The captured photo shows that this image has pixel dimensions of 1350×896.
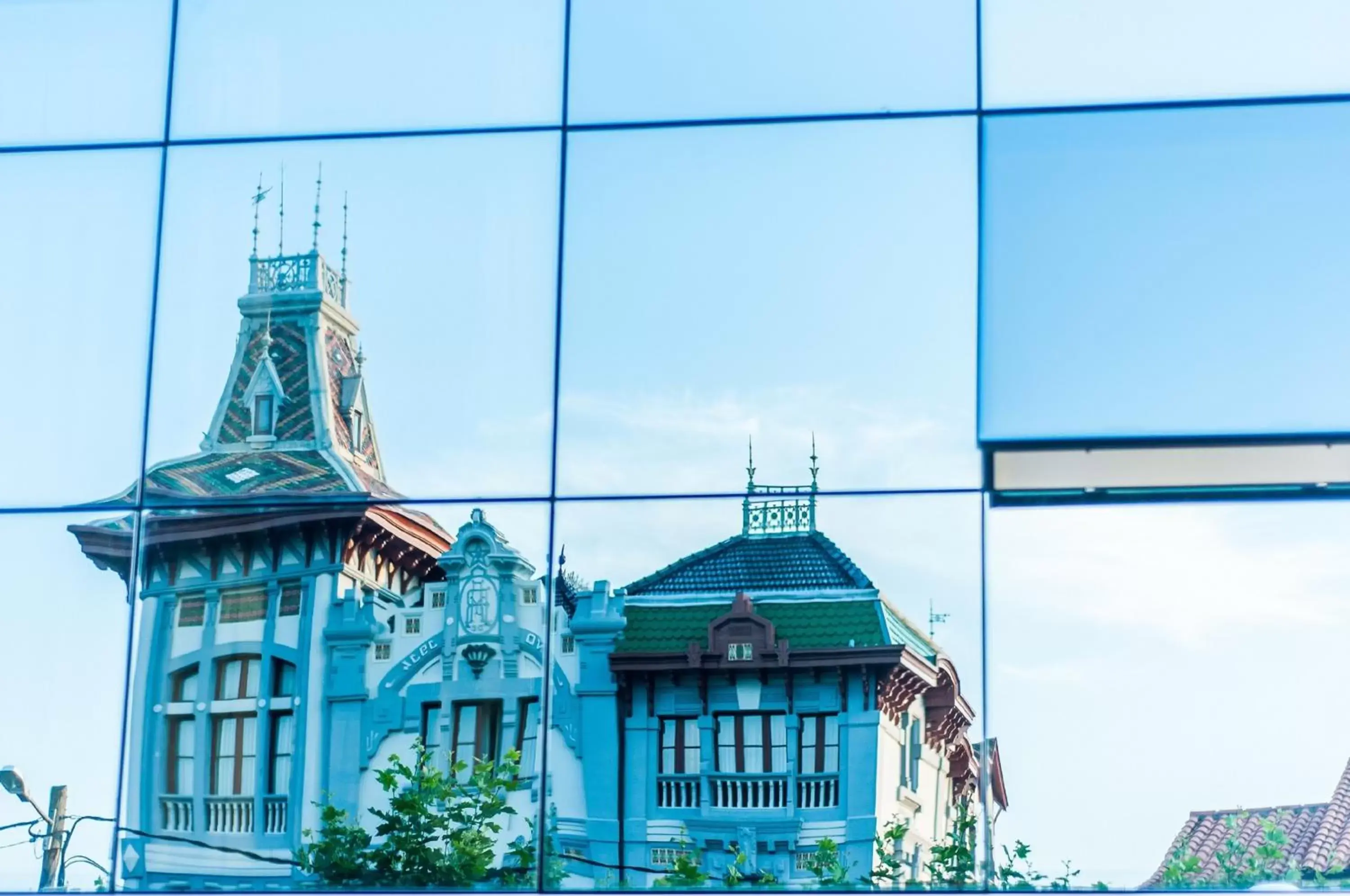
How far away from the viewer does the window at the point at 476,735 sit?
8.84 meters

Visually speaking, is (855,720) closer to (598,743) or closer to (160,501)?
(598,743)

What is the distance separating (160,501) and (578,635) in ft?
6.66

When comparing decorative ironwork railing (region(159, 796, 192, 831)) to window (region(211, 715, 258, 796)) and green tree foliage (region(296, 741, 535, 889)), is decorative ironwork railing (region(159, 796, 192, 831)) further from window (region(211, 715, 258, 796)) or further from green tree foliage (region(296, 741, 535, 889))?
green tree foliage (region(296, 741, 535, 889))

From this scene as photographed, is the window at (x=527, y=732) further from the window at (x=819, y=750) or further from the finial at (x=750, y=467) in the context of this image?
the finial at (x=750, y=467)

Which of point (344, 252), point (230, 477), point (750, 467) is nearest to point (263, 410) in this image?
point (230, 477)

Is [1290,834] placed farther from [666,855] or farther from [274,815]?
[274,815]

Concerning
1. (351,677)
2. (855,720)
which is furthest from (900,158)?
(351,677)

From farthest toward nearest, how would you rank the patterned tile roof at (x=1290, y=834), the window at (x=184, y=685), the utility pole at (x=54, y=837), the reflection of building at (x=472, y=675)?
1. the window at (x=184, y=685)
2. the utility pole at (x=54, y=837)
3. the reflection of building at (x=472, y=675)
4. the patterned tile roof at (x=1290, y=834)

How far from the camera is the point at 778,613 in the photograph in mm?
8883

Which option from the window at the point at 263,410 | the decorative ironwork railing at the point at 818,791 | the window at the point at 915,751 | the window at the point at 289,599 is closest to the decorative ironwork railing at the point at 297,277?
the window at the point at 263,410

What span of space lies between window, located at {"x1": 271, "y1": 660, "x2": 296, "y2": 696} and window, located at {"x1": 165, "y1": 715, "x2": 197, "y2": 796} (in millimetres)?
391

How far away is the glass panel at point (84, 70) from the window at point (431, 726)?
3.03m

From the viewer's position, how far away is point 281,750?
9008 mm

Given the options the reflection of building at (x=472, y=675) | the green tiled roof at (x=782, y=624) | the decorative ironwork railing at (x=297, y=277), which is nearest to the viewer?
the reflection of building at (x=472, y=675)
